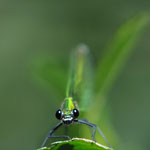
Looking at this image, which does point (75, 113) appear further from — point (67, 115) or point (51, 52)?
point (51, 52)

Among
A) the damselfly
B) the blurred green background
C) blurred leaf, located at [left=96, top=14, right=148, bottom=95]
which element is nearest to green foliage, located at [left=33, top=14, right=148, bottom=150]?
blurred leaf, located at [left=96, top=14, right=148, bottom=95]

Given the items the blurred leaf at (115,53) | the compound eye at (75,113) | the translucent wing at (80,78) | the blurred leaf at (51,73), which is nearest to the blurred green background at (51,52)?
the translucent wing at (80,78)

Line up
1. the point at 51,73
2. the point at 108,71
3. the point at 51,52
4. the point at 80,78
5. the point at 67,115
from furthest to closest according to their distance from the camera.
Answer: the point at 51,52 → the point at 80,78 → the point at 67,115 → the point at 51,73 → the point at 108,71

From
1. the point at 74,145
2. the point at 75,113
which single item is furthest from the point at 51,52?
the point at 74,145

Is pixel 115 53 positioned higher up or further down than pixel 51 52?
further down

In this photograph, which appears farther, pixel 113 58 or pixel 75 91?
pixel 75 91

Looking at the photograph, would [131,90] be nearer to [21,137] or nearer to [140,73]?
[140,73]

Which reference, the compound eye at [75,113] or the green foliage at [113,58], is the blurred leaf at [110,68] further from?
the compound eye at [75,113]
